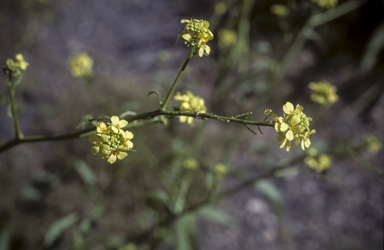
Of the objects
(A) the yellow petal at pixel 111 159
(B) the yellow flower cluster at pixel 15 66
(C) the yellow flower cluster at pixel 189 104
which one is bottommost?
(A) the yellow petal at pixel 111 159

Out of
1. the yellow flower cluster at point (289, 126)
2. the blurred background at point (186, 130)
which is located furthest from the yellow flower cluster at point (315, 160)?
the yellow flower cluster at point (289, 126)

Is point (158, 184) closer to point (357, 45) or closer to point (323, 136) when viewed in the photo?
point (323, 136)

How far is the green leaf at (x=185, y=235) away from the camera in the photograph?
1.51 meters

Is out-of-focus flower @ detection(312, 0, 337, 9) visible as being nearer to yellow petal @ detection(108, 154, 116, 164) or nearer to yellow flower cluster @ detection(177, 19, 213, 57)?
yellow flower cluster @ detection(177, 19, 213, 57)

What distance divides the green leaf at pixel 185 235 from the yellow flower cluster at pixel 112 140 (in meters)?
1.02

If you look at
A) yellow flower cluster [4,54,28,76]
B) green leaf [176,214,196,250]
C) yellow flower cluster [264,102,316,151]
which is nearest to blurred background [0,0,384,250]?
green leaf [176,214,196,250]

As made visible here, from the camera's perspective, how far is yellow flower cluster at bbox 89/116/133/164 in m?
0.69

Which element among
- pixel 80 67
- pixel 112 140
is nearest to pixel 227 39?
pixel 80 67

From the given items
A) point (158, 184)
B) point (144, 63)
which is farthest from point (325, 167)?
point (144, 63)

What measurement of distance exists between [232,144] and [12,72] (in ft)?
4.66

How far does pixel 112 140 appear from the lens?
706 mm

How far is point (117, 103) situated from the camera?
325 centimetres

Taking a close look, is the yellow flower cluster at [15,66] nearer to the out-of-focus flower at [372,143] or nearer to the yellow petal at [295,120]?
the yellow petal at [295,120]

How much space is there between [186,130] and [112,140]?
2641 mm
